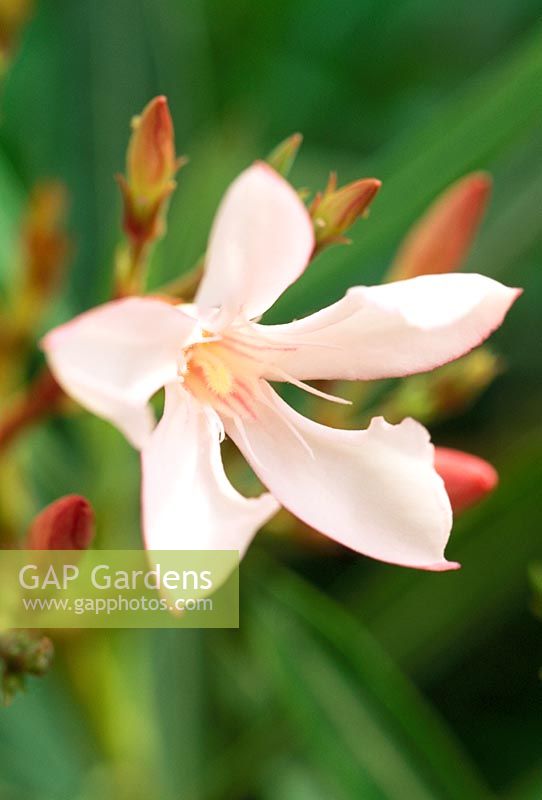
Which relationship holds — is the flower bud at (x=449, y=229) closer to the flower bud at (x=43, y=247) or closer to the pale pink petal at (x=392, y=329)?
the pale pink petal at (x=392, y=329)

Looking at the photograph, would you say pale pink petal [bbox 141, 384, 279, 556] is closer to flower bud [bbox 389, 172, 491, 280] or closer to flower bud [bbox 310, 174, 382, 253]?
flower bud [bbox 310, 174, 382, 253]

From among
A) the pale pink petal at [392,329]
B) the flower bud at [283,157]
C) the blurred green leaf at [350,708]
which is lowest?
the blurred green leaf at [350,708]

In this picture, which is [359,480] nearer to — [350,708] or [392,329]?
[392,329]

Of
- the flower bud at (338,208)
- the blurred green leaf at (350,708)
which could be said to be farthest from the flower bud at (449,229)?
the blurred green leaf at (350,708)

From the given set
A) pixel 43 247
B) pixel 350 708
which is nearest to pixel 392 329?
pixel 350 708

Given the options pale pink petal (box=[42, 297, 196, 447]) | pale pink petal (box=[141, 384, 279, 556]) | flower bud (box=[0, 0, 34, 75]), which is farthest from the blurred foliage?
pale pink petal (box=[42, 297, 196, 447])

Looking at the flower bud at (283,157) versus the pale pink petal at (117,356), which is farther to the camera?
the flower bud at (283,157)
